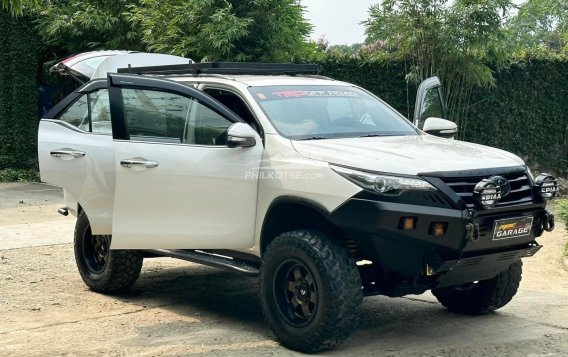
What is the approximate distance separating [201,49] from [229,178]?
28.7 ft

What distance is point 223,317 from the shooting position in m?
7.32

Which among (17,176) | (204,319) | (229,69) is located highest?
(229,69)

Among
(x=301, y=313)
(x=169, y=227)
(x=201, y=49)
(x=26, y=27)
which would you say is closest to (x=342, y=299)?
(x=301, y=313)

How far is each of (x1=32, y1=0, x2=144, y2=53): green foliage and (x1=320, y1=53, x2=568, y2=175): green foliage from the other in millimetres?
4192

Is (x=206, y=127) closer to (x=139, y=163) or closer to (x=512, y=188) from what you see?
(x=139, y=163)

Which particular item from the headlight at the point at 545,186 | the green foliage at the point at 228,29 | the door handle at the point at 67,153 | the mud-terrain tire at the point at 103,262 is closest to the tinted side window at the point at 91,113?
the door handle at the point at 67,153

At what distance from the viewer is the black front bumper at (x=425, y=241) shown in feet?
18.9

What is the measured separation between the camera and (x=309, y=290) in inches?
244

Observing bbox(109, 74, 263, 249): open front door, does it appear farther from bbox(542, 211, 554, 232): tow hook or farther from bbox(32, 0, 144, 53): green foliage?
bbox(32, 0, 144, 53): green foliage

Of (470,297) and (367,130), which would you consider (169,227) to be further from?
(470,297)

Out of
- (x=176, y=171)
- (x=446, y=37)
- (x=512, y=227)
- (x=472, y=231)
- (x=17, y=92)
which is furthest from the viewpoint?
(x=17, y=92)

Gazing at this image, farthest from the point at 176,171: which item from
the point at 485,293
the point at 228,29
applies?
the point at 228,29

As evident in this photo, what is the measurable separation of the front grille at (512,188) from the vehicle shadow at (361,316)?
1.07m

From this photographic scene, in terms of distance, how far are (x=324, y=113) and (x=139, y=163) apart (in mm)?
1445
